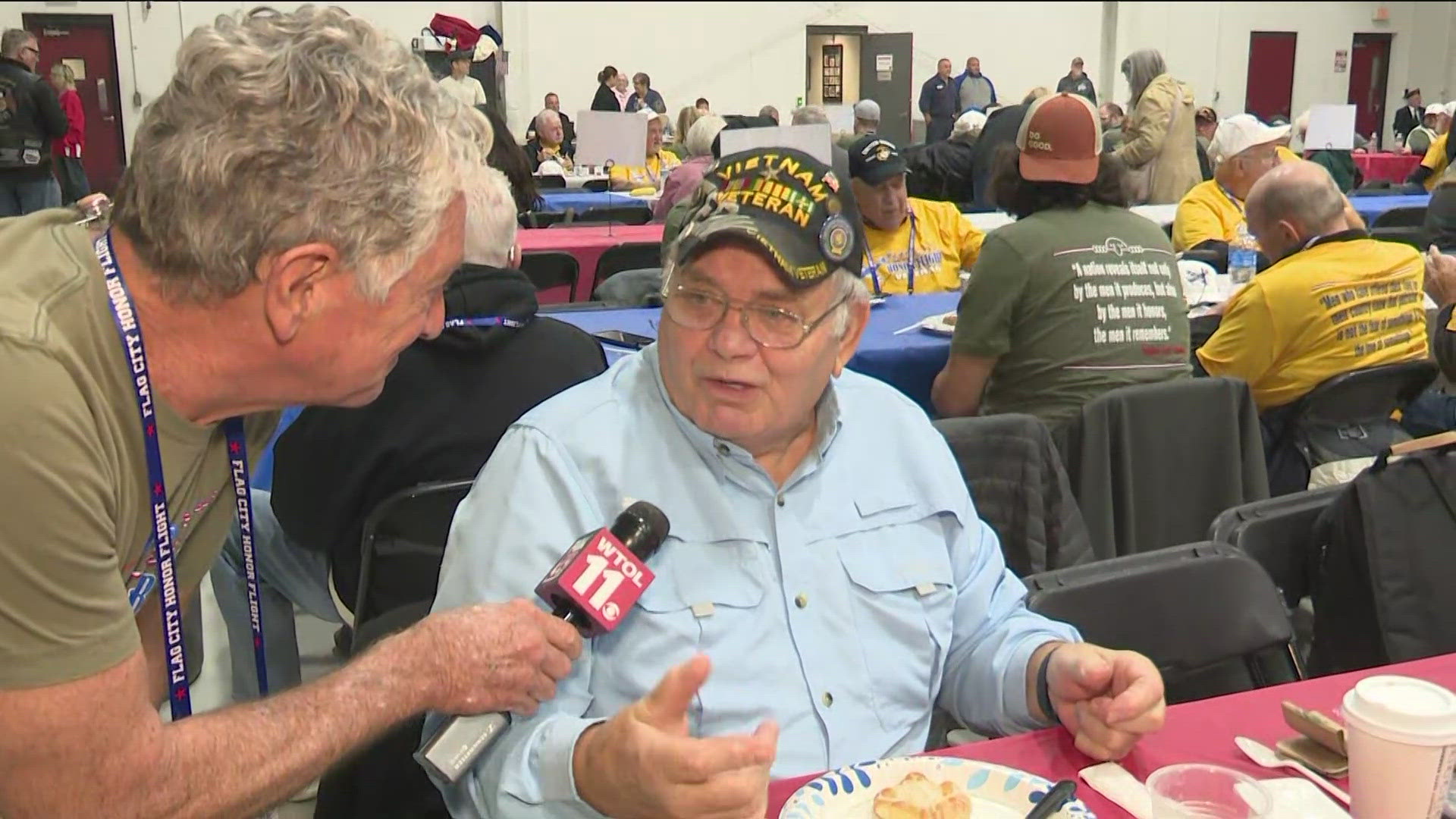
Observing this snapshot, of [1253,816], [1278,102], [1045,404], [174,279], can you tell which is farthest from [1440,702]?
[1278,102]

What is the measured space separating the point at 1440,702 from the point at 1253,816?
0.20 metres

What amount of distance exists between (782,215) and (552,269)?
3771mm

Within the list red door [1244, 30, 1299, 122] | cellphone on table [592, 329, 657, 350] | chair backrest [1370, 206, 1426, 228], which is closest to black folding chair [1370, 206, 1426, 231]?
chair backrest [1370, 206, 1426, 228]

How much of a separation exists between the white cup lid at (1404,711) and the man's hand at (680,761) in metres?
0.54

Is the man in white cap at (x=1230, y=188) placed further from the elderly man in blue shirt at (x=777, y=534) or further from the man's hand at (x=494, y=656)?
the man's hand at (x=494, y=656)

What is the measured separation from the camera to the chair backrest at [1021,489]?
92.8 inches

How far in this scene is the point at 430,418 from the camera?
2.24m

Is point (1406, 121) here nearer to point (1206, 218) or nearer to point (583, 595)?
point (1206, 218)

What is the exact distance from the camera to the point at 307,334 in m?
1.39

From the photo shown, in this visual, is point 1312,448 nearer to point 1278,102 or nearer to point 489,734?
point 489,734

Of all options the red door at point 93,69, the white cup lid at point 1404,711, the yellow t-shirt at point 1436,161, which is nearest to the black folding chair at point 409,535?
the white cup lid at point 1404,711

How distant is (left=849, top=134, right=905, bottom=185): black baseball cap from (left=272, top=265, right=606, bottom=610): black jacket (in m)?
2.16

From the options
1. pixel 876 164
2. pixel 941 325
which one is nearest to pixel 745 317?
pixel 941 325

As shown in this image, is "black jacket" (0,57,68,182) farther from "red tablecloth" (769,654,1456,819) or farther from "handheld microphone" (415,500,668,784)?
"red tablecloth" (769,654,1456,819)
